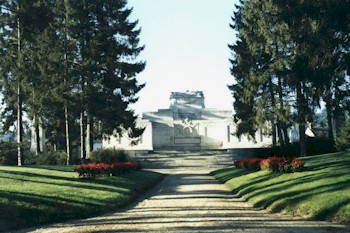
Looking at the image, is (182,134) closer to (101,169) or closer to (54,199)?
(101,169)

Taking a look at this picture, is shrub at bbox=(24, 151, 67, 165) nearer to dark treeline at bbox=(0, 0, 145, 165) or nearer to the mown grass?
dark treeline at bbox=(0, 0, 145, 165)

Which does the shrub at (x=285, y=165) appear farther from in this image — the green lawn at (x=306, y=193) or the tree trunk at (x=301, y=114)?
the tree trunk at (x=301, y=114)

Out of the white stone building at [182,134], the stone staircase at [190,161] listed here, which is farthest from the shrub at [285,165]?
the white stone building at [182,134]

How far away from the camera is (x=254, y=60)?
36875 millimetres

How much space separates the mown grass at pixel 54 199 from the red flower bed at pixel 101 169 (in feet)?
2.31

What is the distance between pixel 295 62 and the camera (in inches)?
974

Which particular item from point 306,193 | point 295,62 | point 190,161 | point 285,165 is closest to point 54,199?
point 306,193

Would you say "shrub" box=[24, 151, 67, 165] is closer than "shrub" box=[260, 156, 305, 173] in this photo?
No

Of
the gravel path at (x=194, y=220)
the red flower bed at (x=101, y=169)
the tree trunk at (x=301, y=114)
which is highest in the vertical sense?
the tree trunk at (x=301, y=114)

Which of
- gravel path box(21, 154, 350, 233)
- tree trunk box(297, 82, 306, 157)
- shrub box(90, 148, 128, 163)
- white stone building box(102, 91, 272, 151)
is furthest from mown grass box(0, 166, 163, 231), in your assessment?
white stone building box(102, 91, 272, 151)

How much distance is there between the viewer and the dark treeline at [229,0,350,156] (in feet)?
76.9

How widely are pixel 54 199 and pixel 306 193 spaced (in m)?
7.17

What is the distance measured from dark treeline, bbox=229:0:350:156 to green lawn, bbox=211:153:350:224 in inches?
299

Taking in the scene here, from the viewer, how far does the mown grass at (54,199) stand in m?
10.2
